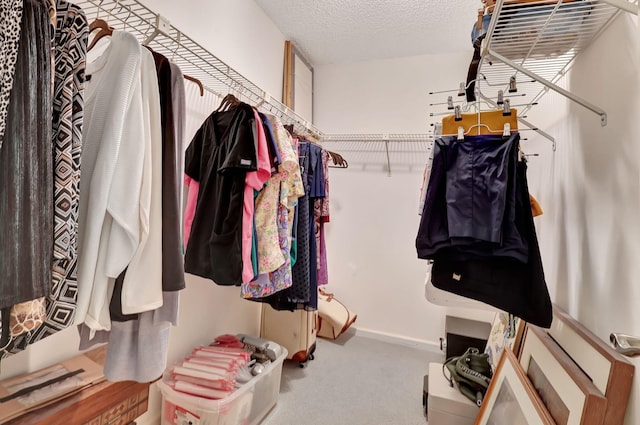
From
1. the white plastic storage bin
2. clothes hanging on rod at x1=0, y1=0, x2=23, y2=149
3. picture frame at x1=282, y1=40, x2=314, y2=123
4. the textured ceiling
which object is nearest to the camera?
clothes hanging on rod at x1=0, y1=0, x2=23, y2=149

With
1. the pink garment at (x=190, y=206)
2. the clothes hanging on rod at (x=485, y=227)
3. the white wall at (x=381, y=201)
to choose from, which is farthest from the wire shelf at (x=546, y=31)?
the white wall at (x=381, y=201)

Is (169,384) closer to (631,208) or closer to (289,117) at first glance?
(289,117)

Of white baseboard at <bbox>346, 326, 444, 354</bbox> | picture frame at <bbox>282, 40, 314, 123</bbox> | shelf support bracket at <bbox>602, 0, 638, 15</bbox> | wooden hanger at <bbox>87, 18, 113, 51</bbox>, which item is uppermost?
picture frame at <bbox>282, 40, 314, 123</bbox>

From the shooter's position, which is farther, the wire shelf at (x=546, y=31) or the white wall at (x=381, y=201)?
the white wall at (x=381, y=201)

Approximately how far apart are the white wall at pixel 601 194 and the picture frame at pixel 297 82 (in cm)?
190

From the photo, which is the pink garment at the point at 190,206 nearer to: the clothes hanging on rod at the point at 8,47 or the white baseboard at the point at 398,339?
the clothes hanging on rod at the point at 8,47

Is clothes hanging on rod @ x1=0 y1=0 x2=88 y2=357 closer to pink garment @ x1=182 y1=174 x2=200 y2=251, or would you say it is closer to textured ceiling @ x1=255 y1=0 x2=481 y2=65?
pink garment @ x1=182 y1=174 x2=200 y2=251

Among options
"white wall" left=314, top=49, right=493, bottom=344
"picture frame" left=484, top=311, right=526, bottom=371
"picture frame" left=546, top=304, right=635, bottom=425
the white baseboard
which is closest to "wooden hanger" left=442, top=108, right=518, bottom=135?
"picture frame" left=546, top=304, right=635, bottom=425

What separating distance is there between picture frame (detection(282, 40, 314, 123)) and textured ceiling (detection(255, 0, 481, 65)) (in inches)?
4.2

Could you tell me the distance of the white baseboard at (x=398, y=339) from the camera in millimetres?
2629

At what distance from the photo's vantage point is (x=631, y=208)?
35.0 inches

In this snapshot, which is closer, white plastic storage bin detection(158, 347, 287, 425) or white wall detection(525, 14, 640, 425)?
white wall detection(525, 14, 640, 425)

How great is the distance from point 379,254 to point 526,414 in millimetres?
1800

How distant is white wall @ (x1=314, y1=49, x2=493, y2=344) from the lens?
2703 mm
